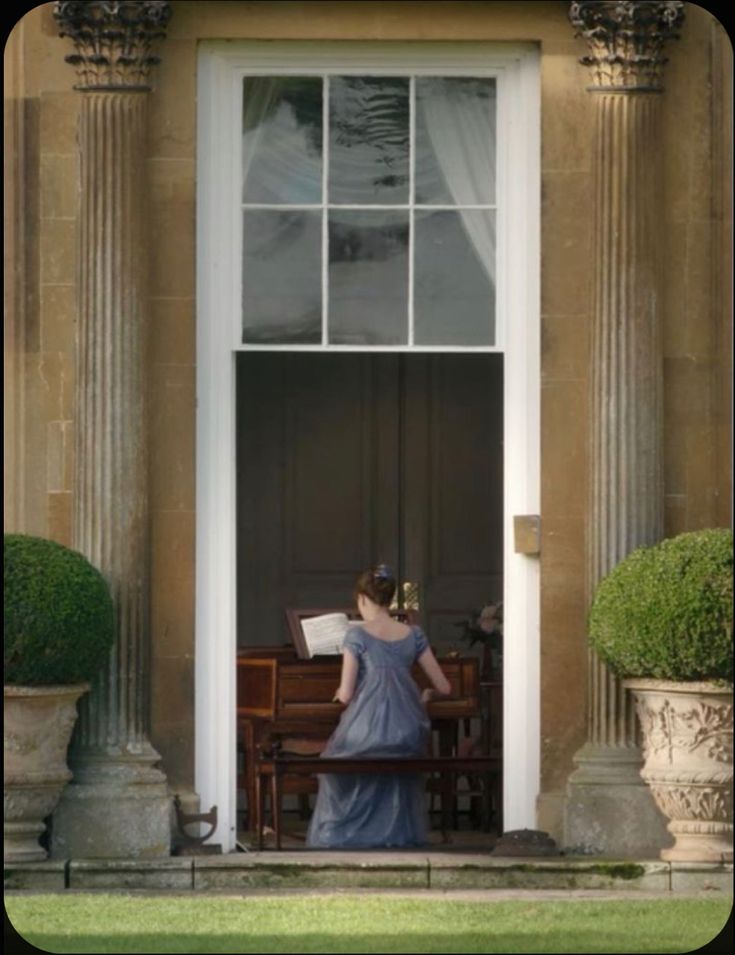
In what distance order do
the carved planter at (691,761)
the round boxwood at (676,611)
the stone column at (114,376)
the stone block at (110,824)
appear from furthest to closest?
the stone column at (114,376)
the stone block at (110,824)
the carved planter at (691,761)
the round boxwood at (676,611)

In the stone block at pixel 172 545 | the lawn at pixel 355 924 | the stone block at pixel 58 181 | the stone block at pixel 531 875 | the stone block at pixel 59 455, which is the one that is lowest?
the lawn at pixel 355 924

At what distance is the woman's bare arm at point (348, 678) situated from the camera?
12.6m

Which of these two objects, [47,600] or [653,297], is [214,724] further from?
[653,297]

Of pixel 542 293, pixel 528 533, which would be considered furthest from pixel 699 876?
pixel 542 293

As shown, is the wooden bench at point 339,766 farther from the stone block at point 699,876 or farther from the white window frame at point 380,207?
the white window frame at point 380,207

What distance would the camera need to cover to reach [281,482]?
17.3m

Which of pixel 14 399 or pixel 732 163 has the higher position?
pixel 732 163

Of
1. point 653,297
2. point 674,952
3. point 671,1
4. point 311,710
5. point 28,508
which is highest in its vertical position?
point 671,1

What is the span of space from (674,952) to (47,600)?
10.5ft

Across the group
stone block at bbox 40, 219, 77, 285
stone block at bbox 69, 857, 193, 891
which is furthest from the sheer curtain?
stone block at bbox 69, 857, 193, 891

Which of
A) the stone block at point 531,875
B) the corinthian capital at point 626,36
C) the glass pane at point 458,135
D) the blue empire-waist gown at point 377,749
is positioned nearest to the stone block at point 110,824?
the blue empire-waist gown at point 377,749

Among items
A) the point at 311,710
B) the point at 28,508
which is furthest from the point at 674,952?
the point at 28,508

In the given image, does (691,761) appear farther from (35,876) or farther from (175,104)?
(175,104)

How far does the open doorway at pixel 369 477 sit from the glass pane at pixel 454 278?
440cm
